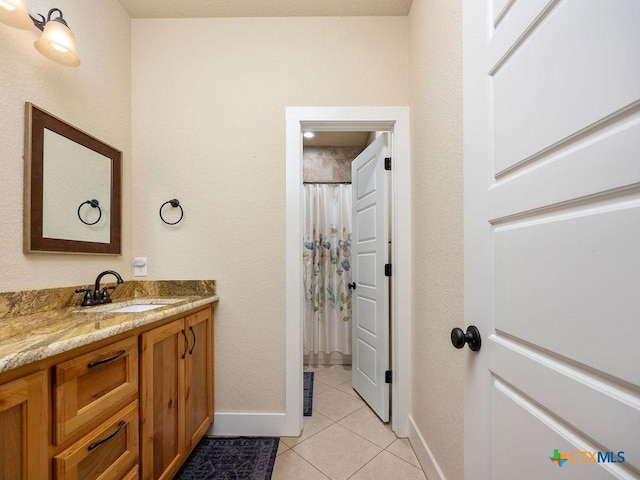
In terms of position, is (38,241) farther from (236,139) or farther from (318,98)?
(318,98)

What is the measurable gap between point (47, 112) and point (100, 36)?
27.9 inches

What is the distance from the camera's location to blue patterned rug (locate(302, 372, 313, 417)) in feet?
6.78

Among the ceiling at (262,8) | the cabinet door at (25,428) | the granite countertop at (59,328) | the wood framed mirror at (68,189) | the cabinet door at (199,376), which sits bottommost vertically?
the cabinet door at (199,376)

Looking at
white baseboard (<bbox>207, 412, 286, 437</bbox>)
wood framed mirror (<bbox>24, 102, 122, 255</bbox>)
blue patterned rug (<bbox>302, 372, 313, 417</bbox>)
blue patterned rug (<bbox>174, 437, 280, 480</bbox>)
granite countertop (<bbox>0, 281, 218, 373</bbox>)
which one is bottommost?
blue patterned rug (<bbox>302, 372, 313, 417</bbox>)

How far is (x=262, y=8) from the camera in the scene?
1.80 metres

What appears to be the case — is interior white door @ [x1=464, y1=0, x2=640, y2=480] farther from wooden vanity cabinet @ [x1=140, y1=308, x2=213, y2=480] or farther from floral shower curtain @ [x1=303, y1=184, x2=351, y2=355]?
floral shower curtain @ [x1=303, y1=184, x2=351, y2=355]

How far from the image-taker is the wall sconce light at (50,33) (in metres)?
1.00

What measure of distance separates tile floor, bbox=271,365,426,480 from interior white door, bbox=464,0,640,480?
893mm

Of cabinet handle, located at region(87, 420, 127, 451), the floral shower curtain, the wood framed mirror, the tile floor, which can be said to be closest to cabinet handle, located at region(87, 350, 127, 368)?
cabinet handle, located at region(87, 420, 127, 451)

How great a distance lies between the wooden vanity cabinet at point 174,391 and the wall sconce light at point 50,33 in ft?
4.21

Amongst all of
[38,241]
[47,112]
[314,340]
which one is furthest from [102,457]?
[314,340]

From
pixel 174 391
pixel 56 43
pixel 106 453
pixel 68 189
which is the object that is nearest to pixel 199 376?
pixel 174 391

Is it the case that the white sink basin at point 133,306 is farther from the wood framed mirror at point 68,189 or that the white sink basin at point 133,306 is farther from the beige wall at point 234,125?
the wood framed mirror at point 68,189

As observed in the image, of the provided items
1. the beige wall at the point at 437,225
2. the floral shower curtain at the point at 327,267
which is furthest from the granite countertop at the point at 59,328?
the floral shower curtain at the point at 327,267
